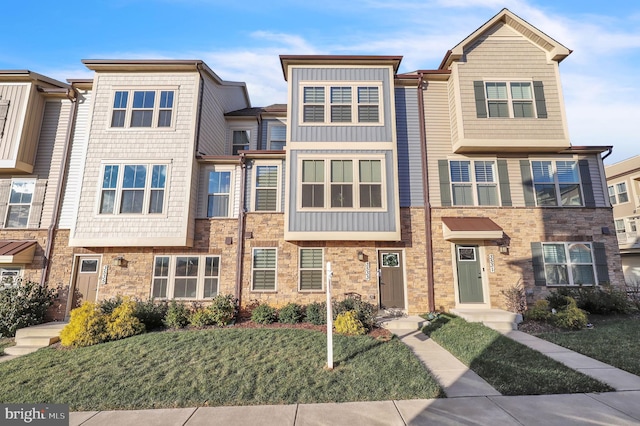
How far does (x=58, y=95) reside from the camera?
12.0 m

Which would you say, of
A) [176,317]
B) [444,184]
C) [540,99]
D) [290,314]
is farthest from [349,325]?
[540,99]

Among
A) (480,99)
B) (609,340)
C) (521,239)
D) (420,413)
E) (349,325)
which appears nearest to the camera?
(420,413)

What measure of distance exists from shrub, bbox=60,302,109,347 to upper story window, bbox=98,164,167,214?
371 centimetres

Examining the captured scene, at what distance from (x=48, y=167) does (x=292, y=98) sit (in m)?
9.93

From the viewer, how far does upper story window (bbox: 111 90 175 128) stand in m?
11.4

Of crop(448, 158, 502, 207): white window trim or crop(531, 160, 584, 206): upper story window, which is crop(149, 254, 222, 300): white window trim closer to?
crop(448, 158, 502, 207): white window trim

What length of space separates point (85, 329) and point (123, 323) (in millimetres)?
861

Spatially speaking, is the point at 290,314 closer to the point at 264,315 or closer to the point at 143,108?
the point at 264,315

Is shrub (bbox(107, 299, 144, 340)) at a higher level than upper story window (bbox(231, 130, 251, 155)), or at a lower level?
lower

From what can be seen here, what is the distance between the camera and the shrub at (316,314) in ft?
31.0

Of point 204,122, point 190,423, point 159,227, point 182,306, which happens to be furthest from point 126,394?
point 204,122

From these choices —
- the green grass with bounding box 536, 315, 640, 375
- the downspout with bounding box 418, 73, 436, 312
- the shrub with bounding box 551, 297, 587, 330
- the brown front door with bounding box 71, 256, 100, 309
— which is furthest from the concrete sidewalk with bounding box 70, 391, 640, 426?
the brown front door with bounding box 71, 256, 100, 309

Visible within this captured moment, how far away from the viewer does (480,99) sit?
37.3ft

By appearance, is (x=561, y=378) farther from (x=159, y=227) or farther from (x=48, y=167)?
(x=48, y=167)
